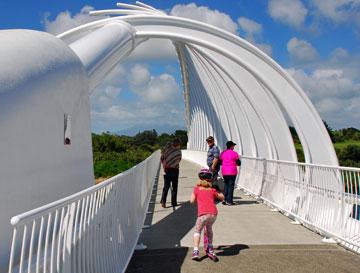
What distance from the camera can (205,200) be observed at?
23.5 ft

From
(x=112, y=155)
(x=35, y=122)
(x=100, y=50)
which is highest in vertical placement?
(x=100, y=50)

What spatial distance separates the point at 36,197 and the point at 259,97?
13.3 metres

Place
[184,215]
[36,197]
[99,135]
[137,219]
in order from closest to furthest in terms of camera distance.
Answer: [36,197] → [137,219] → [184,215] → [99,135]

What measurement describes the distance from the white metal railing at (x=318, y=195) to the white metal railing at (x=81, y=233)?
3.50 meters

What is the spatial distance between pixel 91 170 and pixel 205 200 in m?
2.01

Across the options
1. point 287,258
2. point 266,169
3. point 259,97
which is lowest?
point 287,258

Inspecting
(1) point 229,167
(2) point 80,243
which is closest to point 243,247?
(2) point 80,243

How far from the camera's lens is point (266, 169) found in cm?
1413

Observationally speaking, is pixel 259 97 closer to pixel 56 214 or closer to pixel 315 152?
pixel 315 152

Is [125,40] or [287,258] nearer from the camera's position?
[287,258]

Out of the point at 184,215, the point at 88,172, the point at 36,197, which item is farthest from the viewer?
the point at 184,215

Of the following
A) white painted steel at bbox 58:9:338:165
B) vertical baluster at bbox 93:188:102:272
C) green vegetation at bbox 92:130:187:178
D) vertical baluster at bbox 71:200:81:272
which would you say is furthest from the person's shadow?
green vegetation at bbox 92:130:187:178

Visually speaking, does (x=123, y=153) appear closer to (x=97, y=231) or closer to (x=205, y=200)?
(x=205, y=200)

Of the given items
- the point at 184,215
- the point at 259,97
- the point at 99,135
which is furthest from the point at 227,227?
the point at 99,135
